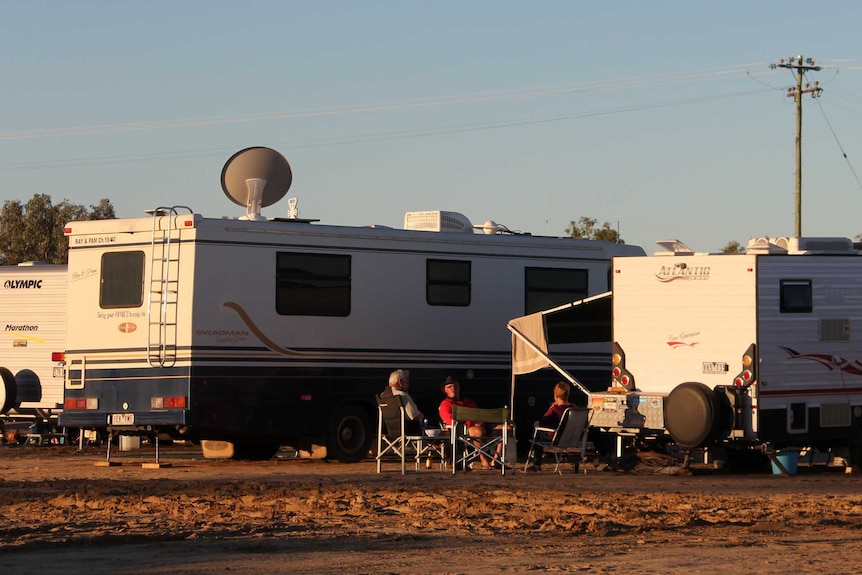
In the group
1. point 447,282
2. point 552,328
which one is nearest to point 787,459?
point 552,328

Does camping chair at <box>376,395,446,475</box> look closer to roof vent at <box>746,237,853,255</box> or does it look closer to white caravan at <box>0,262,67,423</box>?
roof vent at <box>746,237,853,255</box>

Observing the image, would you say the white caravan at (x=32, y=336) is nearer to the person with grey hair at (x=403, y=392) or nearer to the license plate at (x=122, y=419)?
the license plate at (x=122, y=419)

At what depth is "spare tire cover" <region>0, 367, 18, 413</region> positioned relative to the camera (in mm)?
21734

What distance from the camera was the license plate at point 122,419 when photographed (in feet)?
56.7

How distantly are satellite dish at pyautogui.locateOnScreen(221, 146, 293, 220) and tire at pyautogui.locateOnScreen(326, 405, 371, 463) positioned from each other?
309 centimetres

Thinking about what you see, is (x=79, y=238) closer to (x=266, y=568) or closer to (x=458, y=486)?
(x=458, y=486)

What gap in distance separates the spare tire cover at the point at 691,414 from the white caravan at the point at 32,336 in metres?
9.95

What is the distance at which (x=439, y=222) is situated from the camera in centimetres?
1956

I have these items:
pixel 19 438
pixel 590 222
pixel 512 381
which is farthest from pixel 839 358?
pixel 590 222

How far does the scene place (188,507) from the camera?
12.2 m

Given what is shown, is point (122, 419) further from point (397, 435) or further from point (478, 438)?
point (478, 438)

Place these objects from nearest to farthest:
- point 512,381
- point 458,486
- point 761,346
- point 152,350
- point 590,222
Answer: point 458,486 → point 761,346 → point 152,350 → point 512,381 → point 590,222

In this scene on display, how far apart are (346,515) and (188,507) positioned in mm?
1390

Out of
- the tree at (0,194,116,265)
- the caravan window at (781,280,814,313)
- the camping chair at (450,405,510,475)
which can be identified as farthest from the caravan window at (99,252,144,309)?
the tree at (0,194,116,265)
